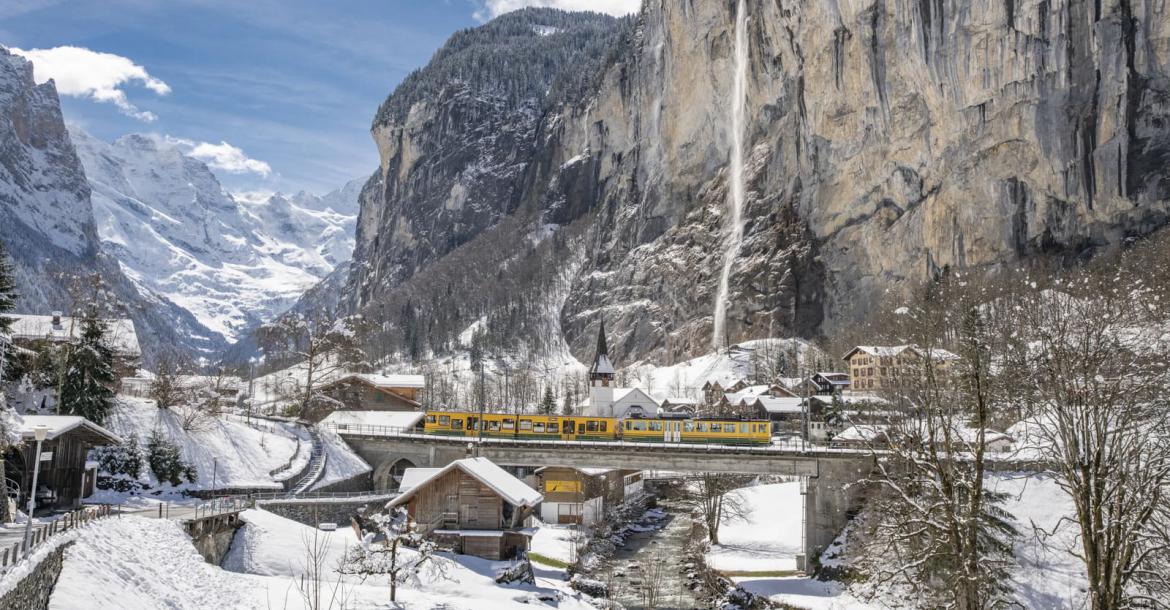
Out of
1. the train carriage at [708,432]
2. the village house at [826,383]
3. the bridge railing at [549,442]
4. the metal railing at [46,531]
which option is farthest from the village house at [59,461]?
the village house at [826,383]

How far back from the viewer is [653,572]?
4719 cm

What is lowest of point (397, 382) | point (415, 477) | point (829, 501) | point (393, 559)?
point (393, 559)

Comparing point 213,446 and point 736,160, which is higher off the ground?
point 736,160

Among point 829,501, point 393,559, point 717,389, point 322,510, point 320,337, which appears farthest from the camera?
point 717,389

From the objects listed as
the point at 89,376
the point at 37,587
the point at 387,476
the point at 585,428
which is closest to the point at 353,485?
the point at 387,476

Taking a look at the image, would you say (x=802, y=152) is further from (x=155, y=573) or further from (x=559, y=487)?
(x=155, y=573)

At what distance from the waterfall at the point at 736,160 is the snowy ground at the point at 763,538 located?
86.2 m

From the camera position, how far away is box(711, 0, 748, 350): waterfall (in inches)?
5925

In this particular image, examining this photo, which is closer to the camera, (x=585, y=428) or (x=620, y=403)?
(x=585, y=428)

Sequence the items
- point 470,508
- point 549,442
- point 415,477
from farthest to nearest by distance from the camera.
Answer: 1. point 549,442
2. point 415,477
3. point 470,508

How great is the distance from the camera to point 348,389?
253ft

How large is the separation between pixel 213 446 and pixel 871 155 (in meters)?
103

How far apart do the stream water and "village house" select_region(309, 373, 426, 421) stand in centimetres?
2854

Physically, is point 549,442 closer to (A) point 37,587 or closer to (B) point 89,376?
(B) point 89,376
